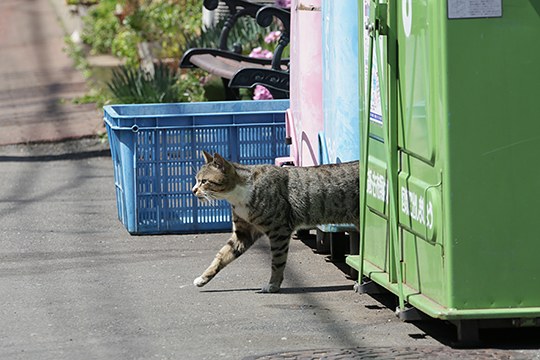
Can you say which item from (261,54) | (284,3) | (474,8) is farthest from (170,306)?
(284,3)

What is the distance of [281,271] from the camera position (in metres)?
7.46

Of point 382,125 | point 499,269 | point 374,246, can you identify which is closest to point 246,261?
point 374,246

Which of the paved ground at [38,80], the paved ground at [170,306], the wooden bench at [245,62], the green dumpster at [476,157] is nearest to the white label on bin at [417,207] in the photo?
the green dumpster at [476,157]

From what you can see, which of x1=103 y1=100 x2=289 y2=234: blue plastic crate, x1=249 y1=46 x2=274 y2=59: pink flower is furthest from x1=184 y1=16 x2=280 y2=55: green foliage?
x1=103 y1=100 x2=289 y2=234: blue plastic crate

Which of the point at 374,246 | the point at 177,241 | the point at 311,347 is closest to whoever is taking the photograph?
the point at 311,347

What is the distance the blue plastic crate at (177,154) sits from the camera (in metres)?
9.03

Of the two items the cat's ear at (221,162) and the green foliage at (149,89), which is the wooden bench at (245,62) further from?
the cat's ear at (221,162)

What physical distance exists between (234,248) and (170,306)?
29.3 inches

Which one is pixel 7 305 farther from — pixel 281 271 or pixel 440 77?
pixel 440 77

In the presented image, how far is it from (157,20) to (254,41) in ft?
12.1

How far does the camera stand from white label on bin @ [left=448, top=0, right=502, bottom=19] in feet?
18.0

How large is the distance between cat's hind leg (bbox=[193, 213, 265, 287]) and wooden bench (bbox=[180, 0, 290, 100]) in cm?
279

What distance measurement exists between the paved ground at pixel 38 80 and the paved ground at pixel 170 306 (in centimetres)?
424

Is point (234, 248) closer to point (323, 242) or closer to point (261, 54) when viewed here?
point (323, 242)
